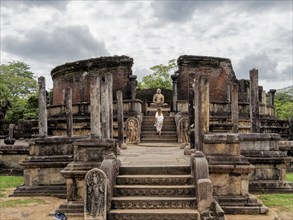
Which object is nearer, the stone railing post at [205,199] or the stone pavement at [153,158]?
the stone railing post at [205,199]

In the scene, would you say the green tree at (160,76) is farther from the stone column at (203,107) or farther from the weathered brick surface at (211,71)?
the stone column at (203,107)

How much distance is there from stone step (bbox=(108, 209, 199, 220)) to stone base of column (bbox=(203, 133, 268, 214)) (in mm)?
1270

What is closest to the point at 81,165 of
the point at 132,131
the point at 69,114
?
the point at 69,114

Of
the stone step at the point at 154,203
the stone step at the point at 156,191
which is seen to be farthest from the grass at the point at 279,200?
the stone step at the point at 154,203

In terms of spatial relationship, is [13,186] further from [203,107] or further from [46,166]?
[203,107]

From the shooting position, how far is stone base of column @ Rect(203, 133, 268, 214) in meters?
7.13

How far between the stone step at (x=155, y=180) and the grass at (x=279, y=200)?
84.6 inches

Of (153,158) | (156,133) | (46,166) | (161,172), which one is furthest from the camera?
(156,133)

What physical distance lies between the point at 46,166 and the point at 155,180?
3951 mm

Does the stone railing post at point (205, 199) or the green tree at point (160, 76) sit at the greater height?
the green tree at point (160, 76)

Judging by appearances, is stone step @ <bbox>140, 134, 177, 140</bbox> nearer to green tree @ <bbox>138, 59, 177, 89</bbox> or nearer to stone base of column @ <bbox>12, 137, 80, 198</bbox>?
stone base of column @ <bbox>12, 137, 80, 198</bbox>

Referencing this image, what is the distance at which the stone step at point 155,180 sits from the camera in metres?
6.87

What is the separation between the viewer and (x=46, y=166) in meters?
9.69

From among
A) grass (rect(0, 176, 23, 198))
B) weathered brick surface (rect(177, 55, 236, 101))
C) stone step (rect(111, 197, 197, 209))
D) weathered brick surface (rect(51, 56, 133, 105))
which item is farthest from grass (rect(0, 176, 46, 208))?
weathered brick surface (rect(177, 55, 236, 101))
